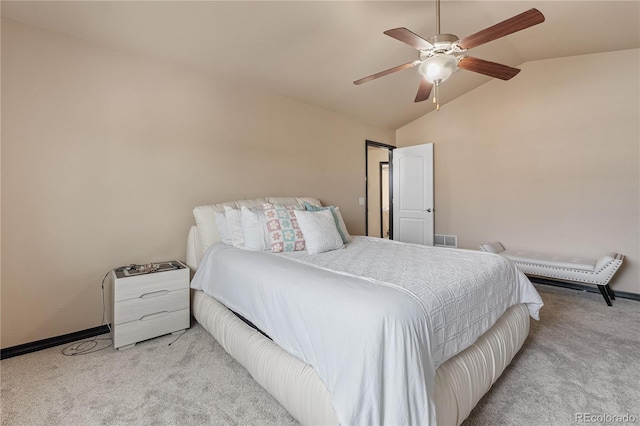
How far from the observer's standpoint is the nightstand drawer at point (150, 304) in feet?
6.81

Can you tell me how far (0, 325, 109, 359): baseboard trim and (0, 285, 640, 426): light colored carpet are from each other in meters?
0.06

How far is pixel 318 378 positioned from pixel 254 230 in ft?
4.63

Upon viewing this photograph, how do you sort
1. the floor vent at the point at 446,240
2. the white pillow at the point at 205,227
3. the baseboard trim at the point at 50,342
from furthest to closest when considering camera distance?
the floor vent at the point at 446,240, the white pillow at the point at 205,227, the baseboard trim at the point at 50,342

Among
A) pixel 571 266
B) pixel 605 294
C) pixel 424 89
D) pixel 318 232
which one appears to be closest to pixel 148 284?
pixel 318 232

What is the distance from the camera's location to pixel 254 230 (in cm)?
241

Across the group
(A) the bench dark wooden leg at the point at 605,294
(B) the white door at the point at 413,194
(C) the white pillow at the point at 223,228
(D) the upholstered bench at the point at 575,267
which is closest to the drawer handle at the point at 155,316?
(C) the white pillow at the point at 223,228

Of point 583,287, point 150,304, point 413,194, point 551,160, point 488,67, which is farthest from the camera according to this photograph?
point 413,194

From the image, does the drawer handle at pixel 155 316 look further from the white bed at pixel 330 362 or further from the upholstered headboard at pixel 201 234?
the upholstered headboard at pixel 201 234

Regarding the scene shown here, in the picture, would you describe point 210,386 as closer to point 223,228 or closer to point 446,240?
point 223,228

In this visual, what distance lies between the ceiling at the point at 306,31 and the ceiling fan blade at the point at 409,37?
0.69m

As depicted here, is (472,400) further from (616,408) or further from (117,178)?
(117,178)

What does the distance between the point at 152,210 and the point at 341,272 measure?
1959 mm

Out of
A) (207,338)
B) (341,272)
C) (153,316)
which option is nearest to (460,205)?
(341,272)

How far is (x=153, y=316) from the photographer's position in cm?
221
